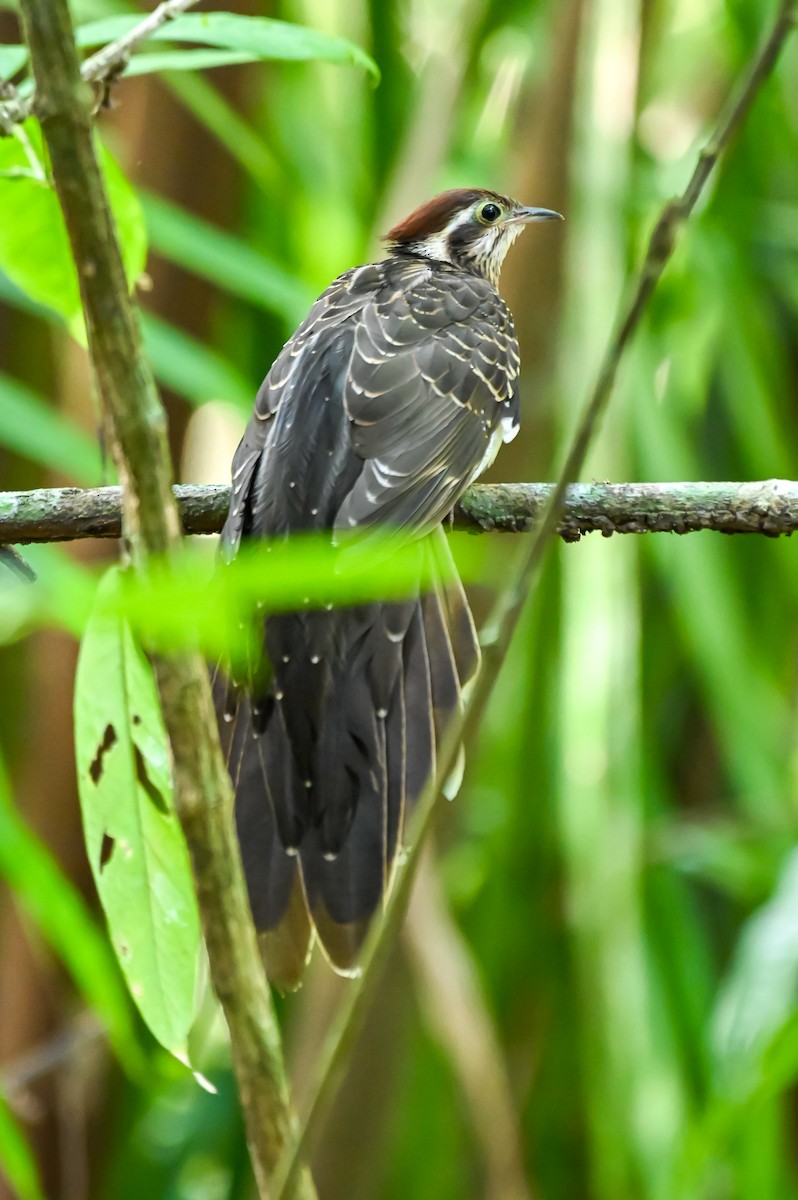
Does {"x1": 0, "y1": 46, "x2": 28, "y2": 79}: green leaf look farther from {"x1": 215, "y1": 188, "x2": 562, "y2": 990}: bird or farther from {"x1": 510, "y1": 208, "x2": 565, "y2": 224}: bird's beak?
{"x1": 510, "y1": 208, "x2": 565, "y2": 224}: bird's beak

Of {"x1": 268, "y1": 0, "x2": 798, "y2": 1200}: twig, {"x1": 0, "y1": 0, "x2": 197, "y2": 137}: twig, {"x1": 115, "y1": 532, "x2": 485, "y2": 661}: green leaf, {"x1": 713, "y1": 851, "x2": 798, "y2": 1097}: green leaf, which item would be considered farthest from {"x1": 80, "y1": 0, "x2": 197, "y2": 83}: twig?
{"x1": 713, "y1": 851, "x2": 798, "y2": 1097}: green leaf

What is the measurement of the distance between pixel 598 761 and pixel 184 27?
5.58ft

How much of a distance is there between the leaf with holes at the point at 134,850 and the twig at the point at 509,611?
402 millimetres

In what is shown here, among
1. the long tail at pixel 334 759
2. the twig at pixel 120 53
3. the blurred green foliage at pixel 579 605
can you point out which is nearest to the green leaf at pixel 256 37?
the twig at pixel 120 53

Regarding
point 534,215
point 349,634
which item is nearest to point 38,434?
point 349,634

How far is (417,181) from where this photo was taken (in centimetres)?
308

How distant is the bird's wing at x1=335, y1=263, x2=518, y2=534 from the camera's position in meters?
2.35

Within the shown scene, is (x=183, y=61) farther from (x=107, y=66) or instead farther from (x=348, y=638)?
(x=348, y=638)

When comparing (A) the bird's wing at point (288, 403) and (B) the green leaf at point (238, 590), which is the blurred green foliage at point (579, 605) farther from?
(B) the green leaf at point (238, 590)

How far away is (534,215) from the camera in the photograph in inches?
131

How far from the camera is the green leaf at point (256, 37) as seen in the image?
150 centimetres

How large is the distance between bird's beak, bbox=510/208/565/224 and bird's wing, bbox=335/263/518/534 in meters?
0.41

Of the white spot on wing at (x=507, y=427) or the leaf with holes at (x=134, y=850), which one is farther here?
the white spot on wing at (x=507, y=427)

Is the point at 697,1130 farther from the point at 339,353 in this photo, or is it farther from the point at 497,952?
the point at 339,353
